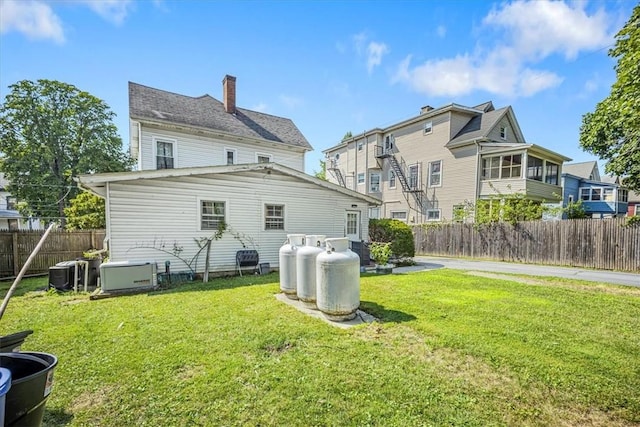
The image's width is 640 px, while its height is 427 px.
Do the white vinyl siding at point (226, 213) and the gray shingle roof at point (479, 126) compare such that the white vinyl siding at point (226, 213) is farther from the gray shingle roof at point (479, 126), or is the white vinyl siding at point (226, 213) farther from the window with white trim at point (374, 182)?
the window with white trim at point (374, 182)

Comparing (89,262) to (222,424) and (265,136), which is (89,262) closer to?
(222,424)

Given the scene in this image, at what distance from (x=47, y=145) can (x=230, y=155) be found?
58.8ft

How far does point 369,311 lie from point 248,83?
Result: 54.1ft

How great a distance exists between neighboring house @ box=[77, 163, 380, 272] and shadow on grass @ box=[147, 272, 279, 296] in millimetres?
829

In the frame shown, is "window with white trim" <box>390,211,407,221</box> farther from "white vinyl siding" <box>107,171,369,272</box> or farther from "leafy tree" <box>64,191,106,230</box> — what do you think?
"leafy tree" <box>64,191,106,230</box>

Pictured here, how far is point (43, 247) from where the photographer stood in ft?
34.8

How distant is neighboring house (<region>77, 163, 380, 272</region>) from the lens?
823 centimetres

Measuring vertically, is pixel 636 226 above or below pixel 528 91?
below

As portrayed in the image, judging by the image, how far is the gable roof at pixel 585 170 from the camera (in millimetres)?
32625

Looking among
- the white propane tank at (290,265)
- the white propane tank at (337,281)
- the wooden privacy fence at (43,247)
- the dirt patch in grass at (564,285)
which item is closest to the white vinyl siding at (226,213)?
the white propane tank at (290,265)

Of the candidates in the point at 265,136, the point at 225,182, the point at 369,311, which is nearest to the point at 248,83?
the point at 265,136

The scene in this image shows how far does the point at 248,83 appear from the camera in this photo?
57.5 feet

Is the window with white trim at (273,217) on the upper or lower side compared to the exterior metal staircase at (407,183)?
lower

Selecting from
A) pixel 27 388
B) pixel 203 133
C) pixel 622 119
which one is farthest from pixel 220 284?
pixel 622 119
